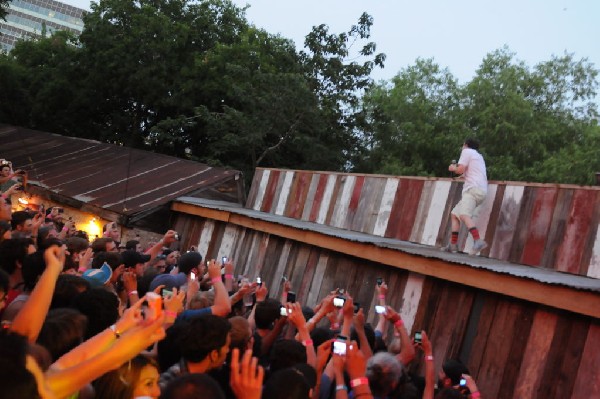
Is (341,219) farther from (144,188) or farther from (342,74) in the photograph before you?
(342,74)

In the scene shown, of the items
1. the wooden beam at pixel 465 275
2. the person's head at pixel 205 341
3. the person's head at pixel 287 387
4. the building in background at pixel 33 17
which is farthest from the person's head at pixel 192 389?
the building in background at pixel 33 17

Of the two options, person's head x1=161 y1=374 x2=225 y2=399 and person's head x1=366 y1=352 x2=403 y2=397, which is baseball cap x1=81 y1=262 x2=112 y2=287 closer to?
person's head x1=366 y1=352 x2=403 y2=397

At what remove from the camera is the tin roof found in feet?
58.6

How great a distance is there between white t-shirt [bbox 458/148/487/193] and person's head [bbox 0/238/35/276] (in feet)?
18.9

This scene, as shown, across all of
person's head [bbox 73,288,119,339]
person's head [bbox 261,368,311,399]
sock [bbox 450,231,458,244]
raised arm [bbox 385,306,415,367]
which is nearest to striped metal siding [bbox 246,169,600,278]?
sock [bbox 450,231,458,244]

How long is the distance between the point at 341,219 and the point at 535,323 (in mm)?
6344

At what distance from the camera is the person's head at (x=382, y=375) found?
4.40m

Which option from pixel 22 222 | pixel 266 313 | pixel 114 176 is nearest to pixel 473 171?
pixel 266 313

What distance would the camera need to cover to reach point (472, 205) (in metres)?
8.91

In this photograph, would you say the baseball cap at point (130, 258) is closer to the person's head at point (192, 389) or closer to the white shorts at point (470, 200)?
the white shorts at point (470, 200)

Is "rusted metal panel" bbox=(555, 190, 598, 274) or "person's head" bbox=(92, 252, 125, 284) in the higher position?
"rusted metal panel" bbox=(555, 190, 598, 274)

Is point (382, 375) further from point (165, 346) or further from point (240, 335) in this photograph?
point (165, 346)

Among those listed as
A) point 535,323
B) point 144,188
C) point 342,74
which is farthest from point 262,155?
point 535,323

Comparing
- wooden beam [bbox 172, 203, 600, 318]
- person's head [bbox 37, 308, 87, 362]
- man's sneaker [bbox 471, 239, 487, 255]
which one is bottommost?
person's head [bbox 37, 308, 87, 362]
